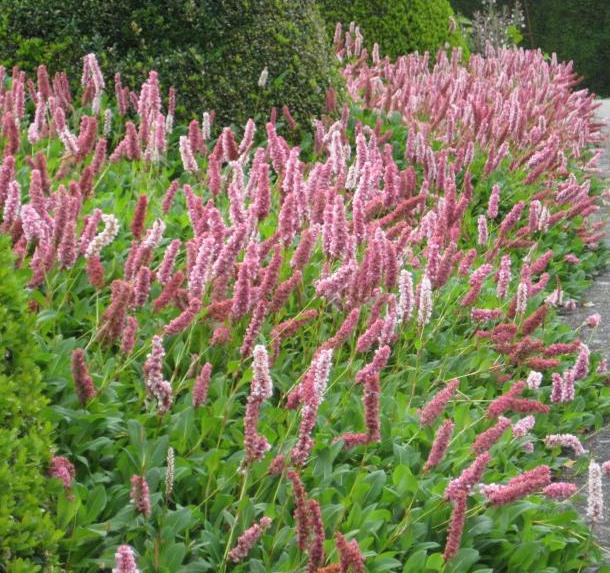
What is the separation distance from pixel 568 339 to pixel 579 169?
368 centimetres

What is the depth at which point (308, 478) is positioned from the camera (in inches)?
116

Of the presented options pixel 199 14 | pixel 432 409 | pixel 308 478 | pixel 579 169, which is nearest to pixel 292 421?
pixel 308 478

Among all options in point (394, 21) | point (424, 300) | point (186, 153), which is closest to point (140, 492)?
point (424, 300)

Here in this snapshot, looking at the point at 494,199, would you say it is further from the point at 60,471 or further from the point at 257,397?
the point at 60,471

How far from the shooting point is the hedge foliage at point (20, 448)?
6.63ft

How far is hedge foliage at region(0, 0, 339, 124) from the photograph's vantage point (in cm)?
559

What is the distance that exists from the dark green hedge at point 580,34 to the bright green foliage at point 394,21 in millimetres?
11380

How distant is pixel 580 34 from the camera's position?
850 inches

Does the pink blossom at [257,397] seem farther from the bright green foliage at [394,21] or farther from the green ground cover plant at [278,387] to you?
the bright green foliage at [394,21]

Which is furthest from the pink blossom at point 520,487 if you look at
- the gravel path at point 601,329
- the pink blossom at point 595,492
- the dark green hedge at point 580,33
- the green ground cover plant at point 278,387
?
the dark green hedge at point 580,33

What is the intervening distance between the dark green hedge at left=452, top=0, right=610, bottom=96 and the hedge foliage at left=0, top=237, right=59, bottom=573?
2049 centimetres

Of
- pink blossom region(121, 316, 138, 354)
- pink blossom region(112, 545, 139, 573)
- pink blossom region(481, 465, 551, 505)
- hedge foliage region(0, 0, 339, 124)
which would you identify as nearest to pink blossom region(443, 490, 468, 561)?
pink blossom region(481, 465, 551, 505)

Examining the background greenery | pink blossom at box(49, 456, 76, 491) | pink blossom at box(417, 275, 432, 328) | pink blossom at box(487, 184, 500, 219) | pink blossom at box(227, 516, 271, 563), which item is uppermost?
the background greenery

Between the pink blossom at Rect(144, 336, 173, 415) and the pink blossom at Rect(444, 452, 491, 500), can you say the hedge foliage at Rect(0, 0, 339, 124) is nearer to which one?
the pink blossom at Rect(144, 336, 173, 415)
